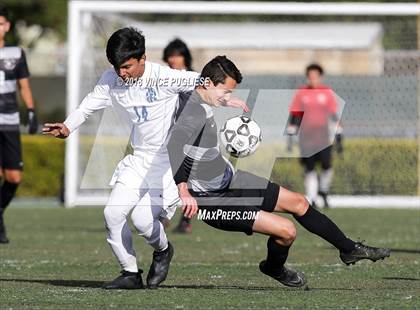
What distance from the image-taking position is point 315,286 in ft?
28.8

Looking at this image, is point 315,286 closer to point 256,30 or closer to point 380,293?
point 380,293

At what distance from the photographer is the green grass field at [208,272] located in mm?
7734

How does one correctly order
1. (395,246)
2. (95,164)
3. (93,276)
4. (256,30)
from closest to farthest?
(93,276)
(395,246)
(95,164)
(256,30)

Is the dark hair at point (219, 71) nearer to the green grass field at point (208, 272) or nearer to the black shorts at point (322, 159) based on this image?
the green grass field at point (208, 272)

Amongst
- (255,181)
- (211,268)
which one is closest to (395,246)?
(211,268)

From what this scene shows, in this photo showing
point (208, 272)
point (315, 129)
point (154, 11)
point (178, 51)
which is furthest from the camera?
point (154, 11)

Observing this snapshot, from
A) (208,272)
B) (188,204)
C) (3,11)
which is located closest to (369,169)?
(3,11)

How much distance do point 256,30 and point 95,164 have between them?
8.21m

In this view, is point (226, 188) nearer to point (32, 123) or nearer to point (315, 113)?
point (32, 123)

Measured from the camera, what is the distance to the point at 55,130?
27.2ft

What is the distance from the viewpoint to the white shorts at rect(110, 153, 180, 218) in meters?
8.48

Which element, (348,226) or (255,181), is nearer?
(255,181)

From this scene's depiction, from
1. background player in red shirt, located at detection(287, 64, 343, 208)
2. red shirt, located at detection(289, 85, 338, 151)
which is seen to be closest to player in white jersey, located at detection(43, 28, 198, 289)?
background player in red shirt, located at detection(287, 64, 343, 208)

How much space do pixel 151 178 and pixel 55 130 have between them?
0.79 m
